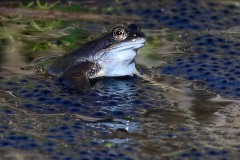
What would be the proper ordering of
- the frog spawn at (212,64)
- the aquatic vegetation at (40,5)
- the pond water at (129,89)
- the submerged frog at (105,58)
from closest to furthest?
the pond water at (129,89) → the frog spawn at (212,64) → the submerged frog at (105,58) → the aquatic vegetation at (40,5)

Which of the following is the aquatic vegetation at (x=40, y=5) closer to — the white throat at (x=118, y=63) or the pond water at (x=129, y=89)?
the pond water at (x=129, y=89)

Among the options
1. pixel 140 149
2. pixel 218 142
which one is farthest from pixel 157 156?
pixel 218 142

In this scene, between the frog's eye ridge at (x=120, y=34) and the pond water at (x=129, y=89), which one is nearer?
the pond water at (x=129, y=89)

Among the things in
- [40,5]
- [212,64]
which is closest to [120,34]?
[212,64]

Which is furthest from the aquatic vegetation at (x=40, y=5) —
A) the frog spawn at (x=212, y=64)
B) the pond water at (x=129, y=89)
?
the frog spawn at (x=212, y=64)

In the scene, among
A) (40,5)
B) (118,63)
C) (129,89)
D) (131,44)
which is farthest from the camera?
(40,5)

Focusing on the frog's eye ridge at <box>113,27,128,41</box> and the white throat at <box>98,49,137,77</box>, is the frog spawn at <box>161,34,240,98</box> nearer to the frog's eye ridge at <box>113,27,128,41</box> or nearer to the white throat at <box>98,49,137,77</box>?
the white throat at <box>98,49,137,77</box>

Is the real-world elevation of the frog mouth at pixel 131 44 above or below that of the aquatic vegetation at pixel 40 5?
below

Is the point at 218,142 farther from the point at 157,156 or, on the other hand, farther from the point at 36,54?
the point at 36,54

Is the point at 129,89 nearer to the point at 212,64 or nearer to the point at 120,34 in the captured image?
the point at 120,34
